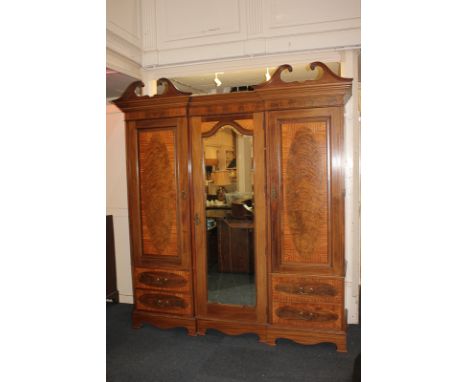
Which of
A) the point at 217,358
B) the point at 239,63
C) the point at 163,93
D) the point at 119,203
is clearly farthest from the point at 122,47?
the point at 217,358

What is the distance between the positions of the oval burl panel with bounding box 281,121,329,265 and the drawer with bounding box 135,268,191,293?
1006 millimetres

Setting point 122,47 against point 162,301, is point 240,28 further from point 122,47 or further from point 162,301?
point 162,301

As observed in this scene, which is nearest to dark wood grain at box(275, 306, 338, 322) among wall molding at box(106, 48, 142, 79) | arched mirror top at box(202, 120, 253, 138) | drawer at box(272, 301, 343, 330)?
drawer at box(272, 301, 343, 330)

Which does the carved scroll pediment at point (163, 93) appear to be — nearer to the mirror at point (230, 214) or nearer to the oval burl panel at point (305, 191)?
the mirror at point (230, 214)

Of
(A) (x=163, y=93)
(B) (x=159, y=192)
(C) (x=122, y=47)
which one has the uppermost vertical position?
(C) (x=122, y=47)

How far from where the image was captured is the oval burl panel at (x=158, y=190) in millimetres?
2898

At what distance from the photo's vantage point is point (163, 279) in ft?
9.78

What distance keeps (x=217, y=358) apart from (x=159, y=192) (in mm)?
1501
